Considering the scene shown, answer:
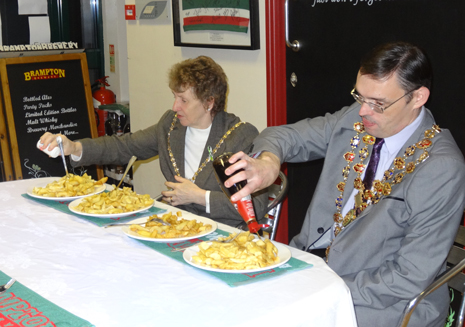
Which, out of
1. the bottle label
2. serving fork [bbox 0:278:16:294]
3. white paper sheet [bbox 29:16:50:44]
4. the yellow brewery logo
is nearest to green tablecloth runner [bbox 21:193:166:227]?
serving fork [bbox 0:278:16:294]

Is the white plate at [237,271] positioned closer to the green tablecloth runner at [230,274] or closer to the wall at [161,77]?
the green tablecloth runner at [230,274]

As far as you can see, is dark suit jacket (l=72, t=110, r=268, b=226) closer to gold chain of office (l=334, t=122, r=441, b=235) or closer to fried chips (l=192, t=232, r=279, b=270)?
gold chain of office (l=334, t=122, r=441, b=235)

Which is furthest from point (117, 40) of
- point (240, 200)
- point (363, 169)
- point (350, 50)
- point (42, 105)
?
point (240, 200)

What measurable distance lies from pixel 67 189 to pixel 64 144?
0.29 meters

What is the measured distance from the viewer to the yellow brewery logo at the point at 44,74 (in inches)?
154

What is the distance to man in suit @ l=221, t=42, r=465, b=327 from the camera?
1.56m

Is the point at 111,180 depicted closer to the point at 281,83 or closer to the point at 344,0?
the point at 281,83

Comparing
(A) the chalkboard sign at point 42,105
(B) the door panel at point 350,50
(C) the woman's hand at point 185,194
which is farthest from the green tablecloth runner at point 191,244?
(A) the chalkboard sign at point 42,105

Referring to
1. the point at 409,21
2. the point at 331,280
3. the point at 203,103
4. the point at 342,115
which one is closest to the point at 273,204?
the point at 342,115

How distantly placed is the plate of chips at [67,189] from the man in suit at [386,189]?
70 cm

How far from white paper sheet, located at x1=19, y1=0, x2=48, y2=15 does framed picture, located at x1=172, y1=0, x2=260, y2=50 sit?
6.50 ft

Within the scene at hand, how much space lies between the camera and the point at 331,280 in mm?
1354

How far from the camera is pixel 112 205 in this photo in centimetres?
188

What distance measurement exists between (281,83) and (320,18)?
0.44 metres
